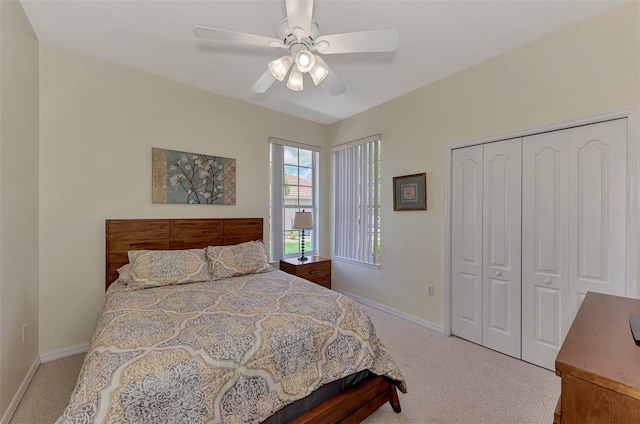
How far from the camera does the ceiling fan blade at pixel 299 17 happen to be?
1412 mm

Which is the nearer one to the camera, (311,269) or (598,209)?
(598,209)

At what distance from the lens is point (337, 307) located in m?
1.83

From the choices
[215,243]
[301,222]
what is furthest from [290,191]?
[215,243]

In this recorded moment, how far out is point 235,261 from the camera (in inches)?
110

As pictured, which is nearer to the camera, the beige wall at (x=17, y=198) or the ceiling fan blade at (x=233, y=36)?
the ceiling fan blade at (x=233, y=36)

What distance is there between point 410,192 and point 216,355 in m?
2.65

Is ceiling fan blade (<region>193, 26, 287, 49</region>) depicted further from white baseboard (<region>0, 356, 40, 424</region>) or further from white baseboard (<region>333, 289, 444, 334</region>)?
white baseboard (<region>333, 289, 444, 334</region>)

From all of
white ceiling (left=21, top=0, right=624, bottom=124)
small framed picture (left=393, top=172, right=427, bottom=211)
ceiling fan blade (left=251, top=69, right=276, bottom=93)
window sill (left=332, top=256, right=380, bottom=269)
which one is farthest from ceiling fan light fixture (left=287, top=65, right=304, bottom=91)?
window sill (left=332, top=256, right=380, bottom=269)

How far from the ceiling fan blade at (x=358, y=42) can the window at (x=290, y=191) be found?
2.22 meters

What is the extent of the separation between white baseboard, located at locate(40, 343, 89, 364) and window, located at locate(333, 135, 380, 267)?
305 centimetres

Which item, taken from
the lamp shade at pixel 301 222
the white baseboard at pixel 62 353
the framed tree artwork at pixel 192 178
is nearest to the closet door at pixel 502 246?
the lamp shade at pixel 301 222

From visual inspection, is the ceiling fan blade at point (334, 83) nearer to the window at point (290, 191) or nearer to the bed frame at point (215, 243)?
the window at point (290, 191)

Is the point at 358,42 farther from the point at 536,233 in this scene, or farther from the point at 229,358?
the point at 536,233

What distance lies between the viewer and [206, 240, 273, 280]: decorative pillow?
2707 millimetres
